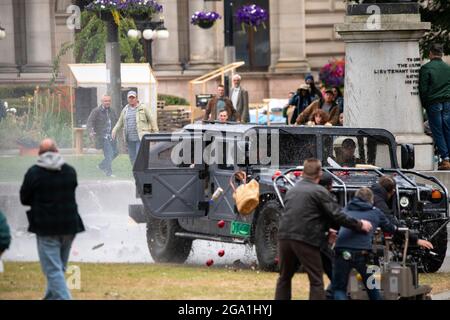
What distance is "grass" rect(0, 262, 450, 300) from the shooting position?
16031mm

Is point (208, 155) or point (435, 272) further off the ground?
point (208, 155)

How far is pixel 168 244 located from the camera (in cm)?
2019

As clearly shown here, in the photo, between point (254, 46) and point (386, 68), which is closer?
point (386, 68)

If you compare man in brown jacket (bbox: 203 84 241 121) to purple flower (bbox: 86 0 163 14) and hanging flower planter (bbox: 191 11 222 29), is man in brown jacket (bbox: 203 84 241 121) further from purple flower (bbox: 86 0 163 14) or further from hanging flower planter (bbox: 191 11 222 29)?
hanging flower planter (bbox: 191 11 222 29)

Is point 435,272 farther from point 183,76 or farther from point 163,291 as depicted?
point 183,76

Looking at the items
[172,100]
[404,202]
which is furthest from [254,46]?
[404,202]

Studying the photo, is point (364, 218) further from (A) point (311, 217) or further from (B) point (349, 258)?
(A) point (311, 217)

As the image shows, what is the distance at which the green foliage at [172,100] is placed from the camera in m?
46.9

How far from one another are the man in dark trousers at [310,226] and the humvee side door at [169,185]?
16.2 ft

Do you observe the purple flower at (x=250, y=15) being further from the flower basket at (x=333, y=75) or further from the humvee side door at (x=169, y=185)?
the humvee side door at (x=169, y=185)

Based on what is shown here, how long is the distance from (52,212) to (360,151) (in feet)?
21.3
